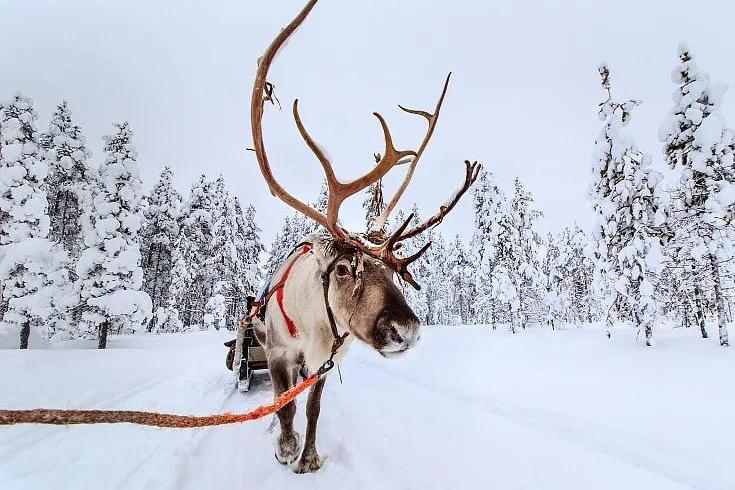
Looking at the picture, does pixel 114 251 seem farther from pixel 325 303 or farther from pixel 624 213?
pixel 624 213

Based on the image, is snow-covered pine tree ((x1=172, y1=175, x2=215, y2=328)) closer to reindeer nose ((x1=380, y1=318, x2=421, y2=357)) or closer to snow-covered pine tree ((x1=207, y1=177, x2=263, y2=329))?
snow-covered pine tree ((x1=207, y1=177, x2=263, y2=329))

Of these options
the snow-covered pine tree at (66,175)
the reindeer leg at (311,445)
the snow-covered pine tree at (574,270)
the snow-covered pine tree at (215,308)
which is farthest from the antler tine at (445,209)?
the snow-covered pine tree at (574,270)

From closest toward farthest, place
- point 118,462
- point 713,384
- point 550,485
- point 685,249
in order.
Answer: point 550,485
point 118,462
point 713,384
point 685,249

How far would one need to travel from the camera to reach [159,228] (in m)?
37.4

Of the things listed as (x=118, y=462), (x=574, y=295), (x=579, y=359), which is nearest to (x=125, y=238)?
(x=118, y=462)

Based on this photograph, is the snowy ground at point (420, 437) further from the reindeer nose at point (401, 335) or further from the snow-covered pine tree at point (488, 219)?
the snow-covered pine tree at point (488, 219)

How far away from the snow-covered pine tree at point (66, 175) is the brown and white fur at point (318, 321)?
31181 millimetres

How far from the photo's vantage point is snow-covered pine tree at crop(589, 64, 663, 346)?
17.7 metres

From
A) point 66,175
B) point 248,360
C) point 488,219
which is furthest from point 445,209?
point 66,175

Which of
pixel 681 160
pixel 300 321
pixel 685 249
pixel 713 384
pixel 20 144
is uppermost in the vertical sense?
pixel 20 144

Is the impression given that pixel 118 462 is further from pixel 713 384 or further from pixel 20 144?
pixel 20 144

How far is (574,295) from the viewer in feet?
202

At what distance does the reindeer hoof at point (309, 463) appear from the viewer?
3744mm

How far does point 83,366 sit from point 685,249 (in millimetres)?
25939
